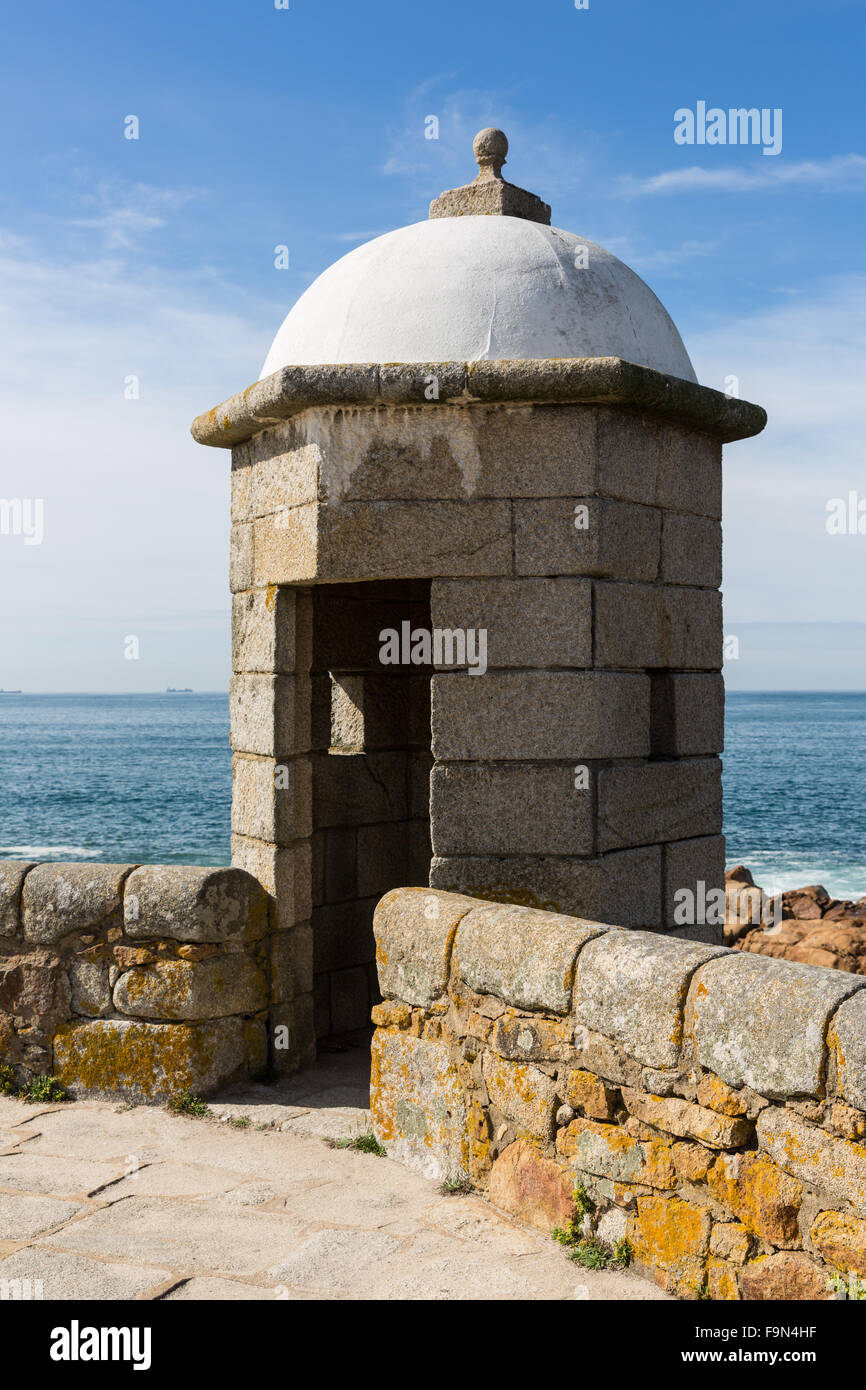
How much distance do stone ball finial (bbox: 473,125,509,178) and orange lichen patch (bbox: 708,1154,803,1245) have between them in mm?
4692

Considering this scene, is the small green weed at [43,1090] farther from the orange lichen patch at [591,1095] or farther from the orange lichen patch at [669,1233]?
the orange lichen patch at [669,1233]

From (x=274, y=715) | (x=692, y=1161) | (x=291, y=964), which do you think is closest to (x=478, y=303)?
(x=274, y=715)

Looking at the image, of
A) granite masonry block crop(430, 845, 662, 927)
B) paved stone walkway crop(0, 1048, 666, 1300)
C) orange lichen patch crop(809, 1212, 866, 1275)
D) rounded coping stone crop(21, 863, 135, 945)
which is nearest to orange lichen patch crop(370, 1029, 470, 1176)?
paved stone walkway crop(0, 1048, 666, 1300)

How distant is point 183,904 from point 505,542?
2075mm

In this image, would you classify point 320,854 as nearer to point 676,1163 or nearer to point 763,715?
point 676,1163

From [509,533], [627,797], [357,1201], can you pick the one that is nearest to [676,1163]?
[357,1201]

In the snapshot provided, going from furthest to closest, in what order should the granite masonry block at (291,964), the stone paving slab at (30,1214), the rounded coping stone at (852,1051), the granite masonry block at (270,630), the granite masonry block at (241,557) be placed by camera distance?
the granite masonry block at (241,557), the granite masonry block at (270,630), the granite masonry block at (291,964), the stone paving slab at (30,1214), the rounded coping stone at (852,1051)

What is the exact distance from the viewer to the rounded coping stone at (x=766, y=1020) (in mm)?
2785

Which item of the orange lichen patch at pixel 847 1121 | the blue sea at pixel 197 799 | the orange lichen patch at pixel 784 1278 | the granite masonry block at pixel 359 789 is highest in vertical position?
the granite masonry block at pixel 359 789

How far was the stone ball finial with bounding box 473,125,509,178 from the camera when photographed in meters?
5.64

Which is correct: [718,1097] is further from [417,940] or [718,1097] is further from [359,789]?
[359,789]

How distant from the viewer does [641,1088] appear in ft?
10.7

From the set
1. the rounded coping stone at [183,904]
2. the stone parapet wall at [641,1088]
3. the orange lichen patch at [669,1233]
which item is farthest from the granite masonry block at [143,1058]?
the orange lichen patch at [669,1233]

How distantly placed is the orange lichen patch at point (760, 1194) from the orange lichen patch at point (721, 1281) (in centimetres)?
15
